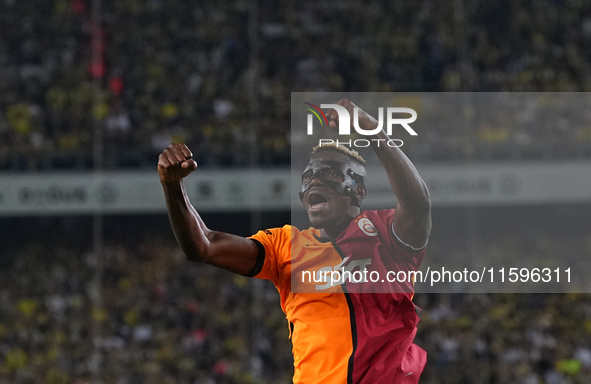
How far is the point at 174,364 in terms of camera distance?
12891mm

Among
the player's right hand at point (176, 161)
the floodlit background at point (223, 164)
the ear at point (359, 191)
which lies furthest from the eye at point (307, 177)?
the floodlit background at point (223, 164)

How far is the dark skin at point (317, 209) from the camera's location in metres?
3.39

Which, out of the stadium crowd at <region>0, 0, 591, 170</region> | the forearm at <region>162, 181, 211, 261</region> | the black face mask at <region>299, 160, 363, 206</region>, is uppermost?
the stadium crowd at <region>0, 0, 591, 170</region>

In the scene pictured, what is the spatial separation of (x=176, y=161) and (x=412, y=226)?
1.18 metres

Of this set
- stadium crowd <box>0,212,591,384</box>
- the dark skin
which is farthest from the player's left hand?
stadium crowd <box>0,212,591,384</box>

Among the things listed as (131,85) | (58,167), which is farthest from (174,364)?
(131,85)

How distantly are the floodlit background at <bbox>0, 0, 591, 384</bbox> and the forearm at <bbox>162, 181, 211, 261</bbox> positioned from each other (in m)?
9.06

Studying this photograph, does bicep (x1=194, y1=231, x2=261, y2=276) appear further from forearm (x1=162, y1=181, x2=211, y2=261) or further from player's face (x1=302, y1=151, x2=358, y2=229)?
player's face (x1=302, y1=151, x2=358, y2=229)

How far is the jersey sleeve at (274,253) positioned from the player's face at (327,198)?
7.1 inches

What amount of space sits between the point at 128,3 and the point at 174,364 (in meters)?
6.99

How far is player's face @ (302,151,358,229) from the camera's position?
4020 millimetres

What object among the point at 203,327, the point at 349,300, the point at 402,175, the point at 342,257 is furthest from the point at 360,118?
the point at 203,327

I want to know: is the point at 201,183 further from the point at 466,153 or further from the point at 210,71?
the point at 466,153

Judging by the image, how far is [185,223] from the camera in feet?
11.5
